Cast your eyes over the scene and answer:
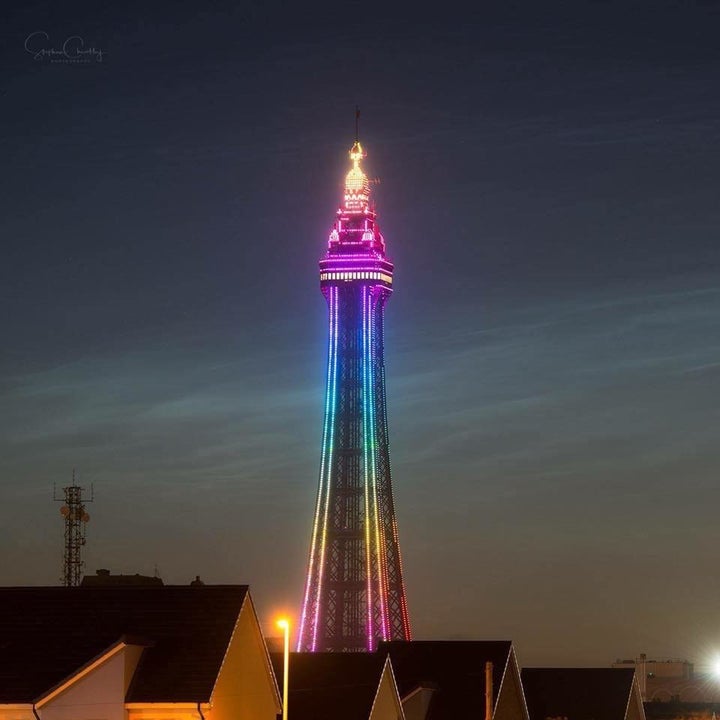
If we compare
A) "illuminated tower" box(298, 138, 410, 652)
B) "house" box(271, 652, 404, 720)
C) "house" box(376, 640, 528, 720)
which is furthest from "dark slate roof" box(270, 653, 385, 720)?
"illuminated tower" box(298, 138, 410, 652)

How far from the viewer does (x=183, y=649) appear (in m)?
53.8

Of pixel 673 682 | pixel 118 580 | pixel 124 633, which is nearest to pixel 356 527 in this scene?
pixel 673 682

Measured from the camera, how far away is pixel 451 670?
7531cm

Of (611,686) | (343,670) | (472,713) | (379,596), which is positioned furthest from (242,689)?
(379,596)

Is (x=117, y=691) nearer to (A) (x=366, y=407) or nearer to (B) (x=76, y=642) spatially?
(B) (x=76, y=642)

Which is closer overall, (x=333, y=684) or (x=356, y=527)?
(x=333, y=684)

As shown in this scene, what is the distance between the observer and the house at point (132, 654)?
5247cm

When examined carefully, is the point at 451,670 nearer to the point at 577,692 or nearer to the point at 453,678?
the point at 453,678

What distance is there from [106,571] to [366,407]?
123993 millimetres

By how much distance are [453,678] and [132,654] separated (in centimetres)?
2378

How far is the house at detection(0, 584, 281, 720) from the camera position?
52.5 m

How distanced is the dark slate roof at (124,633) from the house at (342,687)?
10148 mm

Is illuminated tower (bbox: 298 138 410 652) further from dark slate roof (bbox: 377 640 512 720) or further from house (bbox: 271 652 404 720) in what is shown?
house (bbox: 271 652 404 720)

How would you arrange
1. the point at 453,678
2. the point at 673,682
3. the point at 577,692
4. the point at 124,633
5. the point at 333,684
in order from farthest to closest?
1. the point at 673,682
2. the point at 577,692
3. the point at 453,678
4. the point at 333,684
5. the point at 124,633
